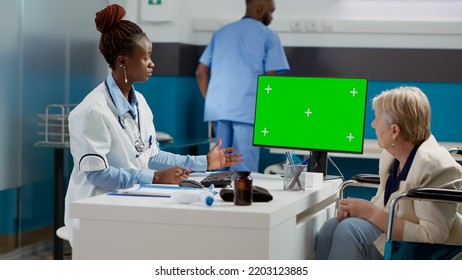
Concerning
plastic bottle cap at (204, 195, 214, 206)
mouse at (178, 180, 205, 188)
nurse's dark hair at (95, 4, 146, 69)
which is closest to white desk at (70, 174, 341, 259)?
plastic bottle cap at (204, 195, 214, 206)

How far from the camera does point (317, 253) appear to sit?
10.1ft

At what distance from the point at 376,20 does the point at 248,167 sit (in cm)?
143

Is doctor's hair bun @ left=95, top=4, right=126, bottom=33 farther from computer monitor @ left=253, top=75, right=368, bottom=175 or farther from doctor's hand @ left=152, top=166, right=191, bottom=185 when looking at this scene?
A: computer monitor @ left=253, top=75, right=368, bottom=175

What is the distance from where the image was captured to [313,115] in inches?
138

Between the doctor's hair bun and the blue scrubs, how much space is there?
2276mm

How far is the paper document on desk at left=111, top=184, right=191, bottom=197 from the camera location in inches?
106

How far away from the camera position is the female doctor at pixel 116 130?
292 centimetres

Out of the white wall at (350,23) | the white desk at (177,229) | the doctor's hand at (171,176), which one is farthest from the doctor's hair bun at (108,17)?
the white wall at (350,23)

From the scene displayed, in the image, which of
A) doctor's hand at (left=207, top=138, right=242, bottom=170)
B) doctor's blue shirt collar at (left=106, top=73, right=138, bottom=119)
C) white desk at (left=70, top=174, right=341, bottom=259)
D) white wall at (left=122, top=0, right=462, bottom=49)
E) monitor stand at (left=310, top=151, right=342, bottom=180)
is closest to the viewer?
white desk at (left=70, top=174, right=341, bottom=259)

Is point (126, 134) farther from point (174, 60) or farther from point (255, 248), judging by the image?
point (174, 60)

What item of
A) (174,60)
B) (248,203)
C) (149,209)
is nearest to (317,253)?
(248,203)

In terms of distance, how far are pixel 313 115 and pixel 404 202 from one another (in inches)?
30.1

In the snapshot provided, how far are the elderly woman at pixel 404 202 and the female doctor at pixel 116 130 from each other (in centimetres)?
59

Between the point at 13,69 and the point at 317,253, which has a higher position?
the point at 13,69
